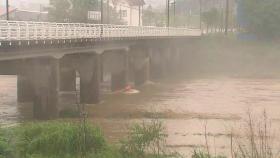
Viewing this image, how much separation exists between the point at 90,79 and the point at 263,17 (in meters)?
46.9

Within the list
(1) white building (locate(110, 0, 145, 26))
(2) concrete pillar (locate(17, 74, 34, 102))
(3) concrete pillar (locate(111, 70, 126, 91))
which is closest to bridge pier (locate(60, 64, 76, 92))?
(2) concrete pillar (locate(17, 74, 34, 102))

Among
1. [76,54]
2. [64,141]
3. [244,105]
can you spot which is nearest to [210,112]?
[244,105]

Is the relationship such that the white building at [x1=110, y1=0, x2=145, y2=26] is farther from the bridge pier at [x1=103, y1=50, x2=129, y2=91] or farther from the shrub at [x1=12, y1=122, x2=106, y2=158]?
the shrub at [x1=12, y1=122, x2=106, y2=158]

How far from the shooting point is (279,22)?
3231 inches

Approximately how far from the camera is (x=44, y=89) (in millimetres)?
33375

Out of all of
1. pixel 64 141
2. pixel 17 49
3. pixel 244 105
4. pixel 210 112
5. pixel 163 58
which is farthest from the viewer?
pixel 163 58

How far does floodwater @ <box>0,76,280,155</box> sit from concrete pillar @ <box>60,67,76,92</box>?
2.24 ft

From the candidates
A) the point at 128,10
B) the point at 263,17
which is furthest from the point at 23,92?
the point at 128,10

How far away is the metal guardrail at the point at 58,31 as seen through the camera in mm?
26688

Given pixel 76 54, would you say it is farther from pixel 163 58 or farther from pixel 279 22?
pixel 279 22

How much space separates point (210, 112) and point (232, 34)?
56.1 metres

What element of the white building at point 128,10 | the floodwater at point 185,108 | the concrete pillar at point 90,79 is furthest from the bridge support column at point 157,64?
the white building at point 128,10

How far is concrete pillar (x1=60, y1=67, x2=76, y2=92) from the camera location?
43.7m

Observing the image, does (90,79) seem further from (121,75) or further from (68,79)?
(121,75)
